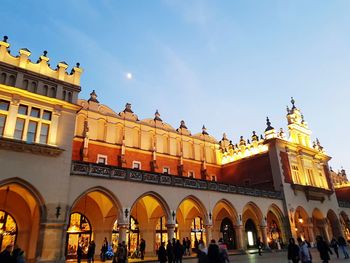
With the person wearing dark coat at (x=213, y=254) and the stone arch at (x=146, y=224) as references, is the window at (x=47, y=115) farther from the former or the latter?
the person wearing dark coat at (x=213, y=254)

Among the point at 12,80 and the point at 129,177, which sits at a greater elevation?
the point at 12,80

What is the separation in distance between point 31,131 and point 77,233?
9.07 metres

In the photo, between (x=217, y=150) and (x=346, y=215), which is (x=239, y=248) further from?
(x=346, y=215)

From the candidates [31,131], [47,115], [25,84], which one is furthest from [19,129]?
[25,84]

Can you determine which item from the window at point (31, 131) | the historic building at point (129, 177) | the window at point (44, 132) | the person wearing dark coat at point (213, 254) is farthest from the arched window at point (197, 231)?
the person wearing dark coat at point (213, 254)

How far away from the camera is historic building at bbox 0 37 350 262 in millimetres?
15922

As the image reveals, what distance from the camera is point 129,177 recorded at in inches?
734

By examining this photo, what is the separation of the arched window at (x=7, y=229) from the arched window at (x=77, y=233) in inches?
144

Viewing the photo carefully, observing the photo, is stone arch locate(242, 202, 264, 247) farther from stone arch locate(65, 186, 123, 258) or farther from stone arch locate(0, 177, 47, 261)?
stone arch locate(0, 177, 47, 261)

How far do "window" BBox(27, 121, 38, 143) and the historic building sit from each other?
59 mm

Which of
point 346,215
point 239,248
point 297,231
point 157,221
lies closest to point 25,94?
point 157,221

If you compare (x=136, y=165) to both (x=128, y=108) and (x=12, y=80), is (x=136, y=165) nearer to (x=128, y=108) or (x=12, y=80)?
(x=128, y=108)

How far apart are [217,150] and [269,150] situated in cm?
682

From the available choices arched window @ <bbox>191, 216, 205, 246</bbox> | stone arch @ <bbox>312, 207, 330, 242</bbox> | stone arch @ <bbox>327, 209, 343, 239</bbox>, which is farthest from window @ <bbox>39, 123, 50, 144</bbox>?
stone arch @ <bbox>327, 209, 343, 239</bbox>
